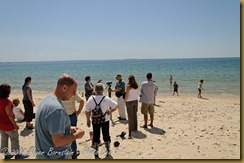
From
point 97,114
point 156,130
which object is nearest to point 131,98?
point 156,130

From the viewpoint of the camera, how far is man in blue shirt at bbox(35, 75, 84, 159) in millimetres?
2152

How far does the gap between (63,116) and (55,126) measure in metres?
0.13

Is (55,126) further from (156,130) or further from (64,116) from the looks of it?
(156,130)

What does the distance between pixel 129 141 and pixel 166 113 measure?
4.34 meters

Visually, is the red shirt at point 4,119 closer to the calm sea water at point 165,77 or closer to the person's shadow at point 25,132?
the person's shadow at point 25,132

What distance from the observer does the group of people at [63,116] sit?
2186mm

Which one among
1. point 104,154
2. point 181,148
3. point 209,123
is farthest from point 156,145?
point 209,123

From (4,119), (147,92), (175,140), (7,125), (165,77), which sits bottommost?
(175,140)

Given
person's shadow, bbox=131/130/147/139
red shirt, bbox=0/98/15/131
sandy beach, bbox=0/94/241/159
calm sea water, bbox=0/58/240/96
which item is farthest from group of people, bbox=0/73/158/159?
calm sea water, bbox=0/58/240/96

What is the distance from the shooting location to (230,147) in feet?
17.6

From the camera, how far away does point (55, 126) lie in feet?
7.02

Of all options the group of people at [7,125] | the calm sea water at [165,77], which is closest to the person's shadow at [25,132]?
the group of people at [7,125]

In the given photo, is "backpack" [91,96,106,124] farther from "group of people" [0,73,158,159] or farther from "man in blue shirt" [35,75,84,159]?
"man in blue shirt" [35,75,84,159]

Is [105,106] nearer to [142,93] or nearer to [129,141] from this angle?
[129,141]
